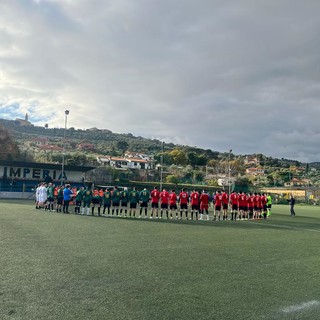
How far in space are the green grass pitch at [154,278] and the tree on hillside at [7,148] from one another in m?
55.1

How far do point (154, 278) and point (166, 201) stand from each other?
1461 cm

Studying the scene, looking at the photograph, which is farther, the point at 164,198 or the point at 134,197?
the point at 134,197

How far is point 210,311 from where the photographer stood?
17.3 ft

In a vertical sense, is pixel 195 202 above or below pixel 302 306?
above

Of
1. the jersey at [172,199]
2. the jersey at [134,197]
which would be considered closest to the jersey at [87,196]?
the jersey at [134,197]

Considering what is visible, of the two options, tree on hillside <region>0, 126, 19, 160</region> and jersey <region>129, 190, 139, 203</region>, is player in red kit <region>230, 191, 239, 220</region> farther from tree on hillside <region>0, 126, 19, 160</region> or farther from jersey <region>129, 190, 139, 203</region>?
tree on hillside <region>0, 126, 19, 160</region>

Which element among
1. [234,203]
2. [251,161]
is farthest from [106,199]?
[251,161]

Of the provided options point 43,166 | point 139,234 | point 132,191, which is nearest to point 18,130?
point 43,166

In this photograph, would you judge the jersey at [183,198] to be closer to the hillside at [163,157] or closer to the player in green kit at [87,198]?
the player in green kit at [87,198]

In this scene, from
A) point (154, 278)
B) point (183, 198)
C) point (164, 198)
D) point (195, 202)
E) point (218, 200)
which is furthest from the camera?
point (218, 200)

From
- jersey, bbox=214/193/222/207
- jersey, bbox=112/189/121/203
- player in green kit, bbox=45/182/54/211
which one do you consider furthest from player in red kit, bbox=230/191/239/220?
player in green kit, bbox=45/182/54/211

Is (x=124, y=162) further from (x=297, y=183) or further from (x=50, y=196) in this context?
(x=50, y=196)

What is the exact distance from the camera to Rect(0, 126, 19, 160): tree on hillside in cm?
6278

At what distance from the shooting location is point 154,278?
274 inches
